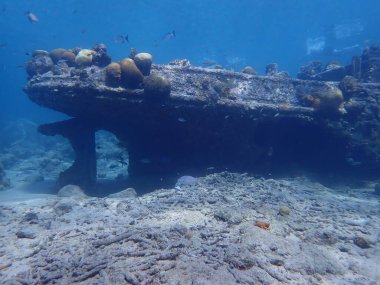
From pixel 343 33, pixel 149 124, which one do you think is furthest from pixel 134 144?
pixel 343 33

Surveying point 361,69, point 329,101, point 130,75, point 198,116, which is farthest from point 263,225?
point 361,69

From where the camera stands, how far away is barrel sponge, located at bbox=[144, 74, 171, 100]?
7.92 meters

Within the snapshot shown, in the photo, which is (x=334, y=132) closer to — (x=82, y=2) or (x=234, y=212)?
(x=234, y=212)

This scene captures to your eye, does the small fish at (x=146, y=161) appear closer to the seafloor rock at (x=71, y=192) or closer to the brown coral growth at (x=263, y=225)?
the seafloor rock at (x=71, y=192)

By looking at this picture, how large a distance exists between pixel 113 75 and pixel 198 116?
276 centimetres

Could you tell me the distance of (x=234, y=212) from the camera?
5742mm

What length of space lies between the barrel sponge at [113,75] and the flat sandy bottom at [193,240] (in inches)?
134

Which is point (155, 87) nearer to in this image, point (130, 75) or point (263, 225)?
point (130, 75)

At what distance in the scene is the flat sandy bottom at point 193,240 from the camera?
3.74m

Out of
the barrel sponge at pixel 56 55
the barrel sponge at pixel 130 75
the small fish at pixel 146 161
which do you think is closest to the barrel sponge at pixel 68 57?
the barrel sponge at pixel 56 55

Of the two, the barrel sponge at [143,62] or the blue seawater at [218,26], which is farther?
the blue seawater at [218,26]

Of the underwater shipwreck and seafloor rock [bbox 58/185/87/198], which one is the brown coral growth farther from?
seafloor rock [bbox 58/185/87/198]

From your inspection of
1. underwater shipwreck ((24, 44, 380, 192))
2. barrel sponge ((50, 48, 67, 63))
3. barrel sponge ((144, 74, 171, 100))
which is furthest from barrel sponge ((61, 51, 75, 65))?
barrel sponge ((144, 74, 171, 100))

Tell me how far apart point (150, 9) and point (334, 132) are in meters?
55.9
